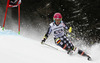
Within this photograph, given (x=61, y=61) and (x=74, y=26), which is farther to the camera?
(x=74, y=26)

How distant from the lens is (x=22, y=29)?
580 inches

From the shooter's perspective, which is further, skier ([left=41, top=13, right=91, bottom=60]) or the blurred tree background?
the blurred tree background

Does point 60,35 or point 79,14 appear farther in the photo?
point 79,14

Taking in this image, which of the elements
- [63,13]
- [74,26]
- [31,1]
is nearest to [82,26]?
[74,26]

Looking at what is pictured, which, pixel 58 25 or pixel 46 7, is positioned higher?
pixel 46 7

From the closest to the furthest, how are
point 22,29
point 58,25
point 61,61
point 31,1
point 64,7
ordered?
point 61,61 → point 58,25 → point 64,7 → point 31,1 → point 22,29

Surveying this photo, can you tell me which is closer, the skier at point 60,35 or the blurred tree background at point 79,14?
the skier at point 60,35

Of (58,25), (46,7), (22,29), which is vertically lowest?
(22,29)

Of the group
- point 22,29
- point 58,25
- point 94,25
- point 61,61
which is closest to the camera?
point 61,61

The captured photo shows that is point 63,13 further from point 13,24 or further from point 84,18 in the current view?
point 13,24

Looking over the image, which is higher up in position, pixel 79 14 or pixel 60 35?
pixel 79 14

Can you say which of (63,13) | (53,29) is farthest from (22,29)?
(53,29)

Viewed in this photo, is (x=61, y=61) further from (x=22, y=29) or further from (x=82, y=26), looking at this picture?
(x=22, y=29)

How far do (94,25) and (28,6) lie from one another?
6.06 metres
